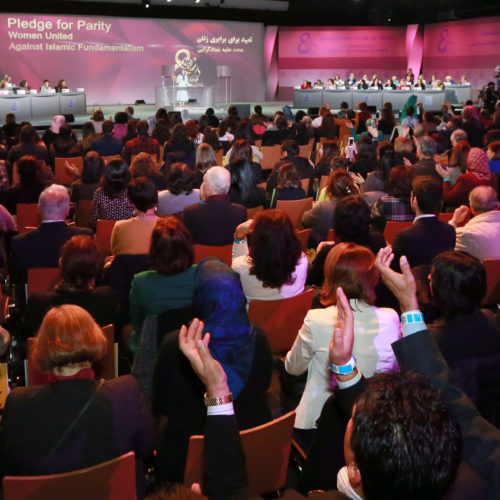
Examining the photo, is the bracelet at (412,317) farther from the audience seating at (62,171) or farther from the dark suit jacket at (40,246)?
the audience seating at (62,171)

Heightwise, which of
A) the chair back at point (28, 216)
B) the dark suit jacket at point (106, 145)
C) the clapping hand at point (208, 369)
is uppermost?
the dark suit jacket at point (106, 145)

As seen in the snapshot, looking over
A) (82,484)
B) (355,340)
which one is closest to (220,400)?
(82,484)

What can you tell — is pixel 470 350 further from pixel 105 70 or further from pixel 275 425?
pixel 105 70

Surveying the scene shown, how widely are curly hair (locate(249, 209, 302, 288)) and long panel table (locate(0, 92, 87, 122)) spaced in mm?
14198

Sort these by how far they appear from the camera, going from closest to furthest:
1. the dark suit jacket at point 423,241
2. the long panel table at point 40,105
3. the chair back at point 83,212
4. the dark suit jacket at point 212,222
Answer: the dark suit jacket at point 423,241, the dark suit jacket at point 212,222, the chair back at point 83,212, the long panel table at point 40,105

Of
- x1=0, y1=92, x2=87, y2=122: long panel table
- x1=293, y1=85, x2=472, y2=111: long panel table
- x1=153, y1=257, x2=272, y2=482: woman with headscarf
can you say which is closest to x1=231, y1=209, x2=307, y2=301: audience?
x1=153, y1=257, x2=272, y2=482: woman with headscarf

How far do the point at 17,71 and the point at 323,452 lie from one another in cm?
1984

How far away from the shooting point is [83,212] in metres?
6.13

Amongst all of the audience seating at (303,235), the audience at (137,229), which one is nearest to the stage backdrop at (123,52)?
the audience at (137,229)

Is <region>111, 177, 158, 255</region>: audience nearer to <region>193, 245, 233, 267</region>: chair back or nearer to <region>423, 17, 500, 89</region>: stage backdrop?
<region>193, 245, 233, 267</region>: chair back

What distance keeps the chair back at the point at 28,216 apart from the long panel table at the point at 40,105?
11395mm

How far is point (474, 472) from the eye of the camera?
1.56m

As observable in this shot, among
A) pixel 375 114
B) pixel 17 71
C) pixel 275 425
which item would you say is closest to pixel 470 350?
pixel 275 425

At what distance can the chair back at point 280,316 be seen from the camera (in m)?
3.46
